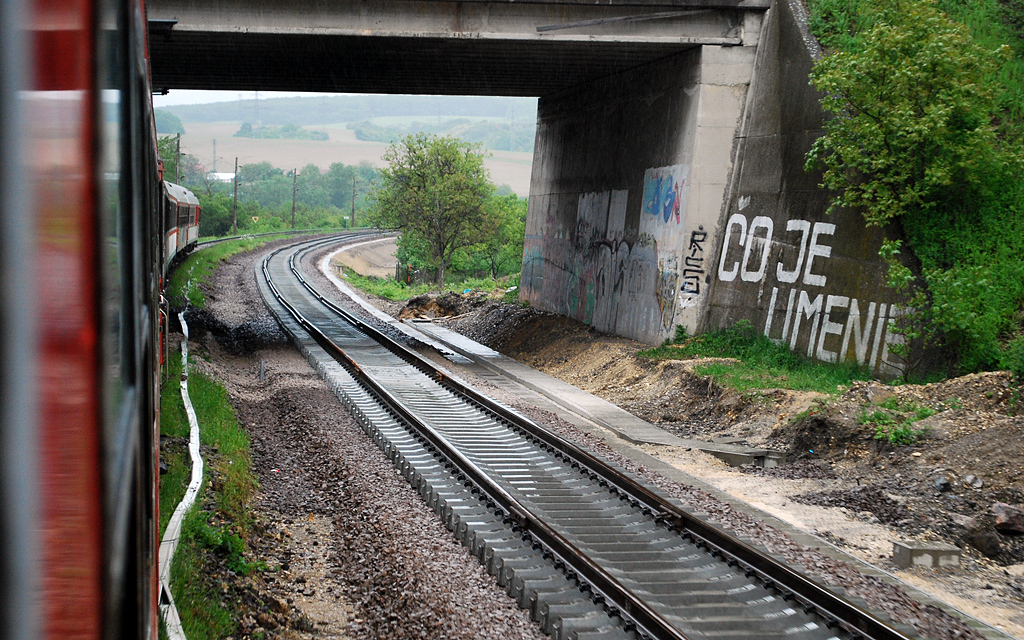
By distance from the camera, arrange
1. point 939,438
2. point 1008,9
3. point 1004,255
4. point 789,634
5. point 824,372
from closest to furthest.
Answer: point 789,634, point 939,438, point 1004,255, point 824,372, point 1008,9

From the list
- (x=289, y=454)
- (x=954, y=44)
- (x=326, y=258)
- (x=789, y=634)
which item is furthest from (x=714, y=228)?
(x=326, y=258)

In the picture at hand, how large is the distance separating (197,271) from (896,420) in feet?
104

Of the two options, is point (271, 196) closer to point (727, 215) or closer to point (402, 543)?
point (727, 215)

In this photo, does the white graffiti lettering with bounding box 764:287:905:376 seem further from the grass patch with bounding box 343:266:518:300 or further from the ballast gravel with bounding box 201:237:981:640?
the grass patch with bounding box 343:266:518:300

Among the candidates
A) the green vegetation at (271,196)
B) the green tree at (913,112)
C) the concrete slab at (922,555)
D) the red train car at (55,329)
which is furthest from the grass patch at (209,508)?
the green vegetation at (271,196)

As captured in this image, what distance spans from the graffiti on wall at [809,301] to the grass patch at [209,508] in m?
9.86

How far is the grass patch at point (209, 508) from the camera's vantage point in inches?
262

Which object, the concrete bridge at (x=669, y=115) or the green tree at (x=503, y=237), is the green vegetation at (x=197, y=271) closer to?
the concrete bridge at (x=669, y=115)

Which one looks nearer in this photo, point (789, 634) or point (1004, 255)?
point (789, 634)

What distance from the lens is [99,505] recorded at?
1.18 meters

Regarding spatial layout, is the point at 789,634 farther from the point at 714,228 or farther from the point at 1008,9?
the point at 1008,9

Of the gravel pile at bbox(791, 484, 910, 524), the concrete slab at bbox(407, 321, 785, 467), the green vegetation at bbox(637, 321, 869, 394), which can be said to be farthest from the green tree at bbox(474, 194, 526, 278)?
the gravel pile at bbox(791, 484, 910, 524)

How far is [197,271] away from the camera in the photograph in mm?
36625

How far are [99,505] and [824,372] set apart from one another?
14545mm
